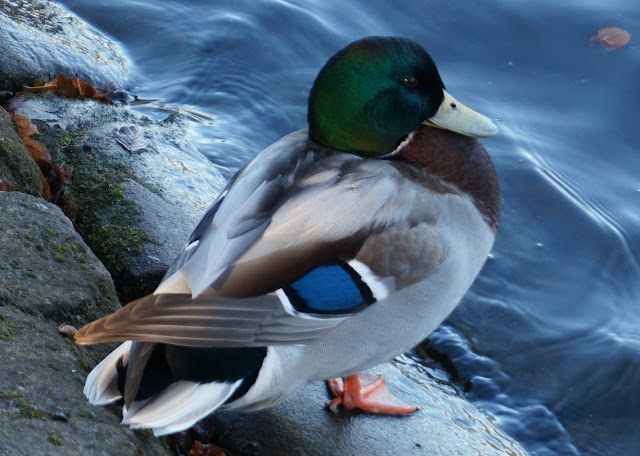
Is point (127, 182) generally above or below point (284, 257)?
below

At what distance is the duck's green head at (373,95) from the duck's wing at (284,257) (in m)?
0.17

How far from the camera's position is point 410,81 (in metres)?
3.26

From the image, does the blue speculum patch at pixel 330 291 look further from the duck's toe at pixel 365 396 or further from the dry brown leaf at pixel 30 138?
the dry brown leaf at pixel 30 138

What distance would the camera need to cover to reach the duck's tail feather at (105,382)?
257 cm

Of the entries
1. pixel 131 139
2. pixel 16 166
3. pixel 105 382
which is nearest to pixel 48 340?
pixel 105 382

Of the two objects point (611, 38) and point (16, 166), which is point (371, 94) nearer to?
point (16, 166)

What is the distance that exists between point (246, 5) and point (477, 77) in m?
1.96

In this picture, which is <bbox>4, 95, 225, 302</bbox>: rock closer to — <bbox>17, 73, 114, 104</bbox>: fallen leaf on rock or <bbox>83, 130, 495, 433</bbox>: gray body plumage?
<bbox>17, 73, 114, 104</bbox>: fallen leaf on rock

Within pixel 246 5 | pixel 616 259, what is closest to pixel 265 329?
pixel 616 259

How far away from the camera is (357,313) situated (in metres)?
2.93

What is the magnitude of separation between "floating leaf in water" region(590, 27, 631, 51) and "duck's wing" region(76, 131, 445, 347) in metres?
4.04

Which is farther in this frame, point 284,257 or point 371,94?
point 371,94

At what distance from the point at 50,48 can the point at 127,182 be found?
6.24 ft

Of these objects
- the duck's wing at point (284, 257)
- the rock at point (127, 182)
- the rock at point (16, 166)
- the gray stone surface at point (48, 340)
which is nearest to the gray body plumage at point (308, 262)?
the duck's wing at point (284, 257)
